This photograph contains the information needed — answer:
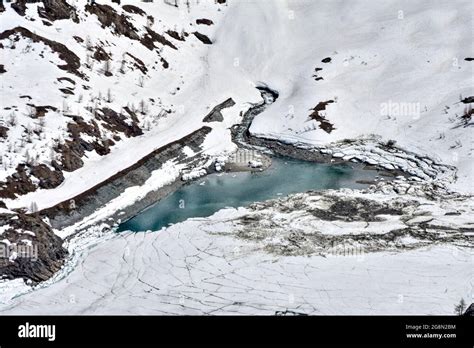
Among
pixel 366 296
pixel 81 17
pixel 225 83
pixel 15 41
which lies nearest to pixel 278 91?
pixel 225 83

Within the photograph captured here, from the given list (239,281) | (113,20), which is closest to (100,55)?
(113,20)

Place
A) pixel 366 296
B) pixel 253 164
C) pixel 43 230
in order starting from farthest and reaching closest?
pixel 253 164, pixel 43 230, pixel 366 296

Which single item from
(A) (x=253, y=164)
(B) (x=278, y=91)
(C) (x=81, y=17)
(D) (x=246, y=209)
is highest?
(C) (x=81, y=17)

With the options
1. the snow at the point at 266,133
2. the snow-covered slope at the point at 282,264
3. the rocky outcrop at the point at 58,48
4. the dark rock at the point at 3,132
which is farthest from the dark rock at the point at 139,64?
the snow-covered slope at the point at 282,264

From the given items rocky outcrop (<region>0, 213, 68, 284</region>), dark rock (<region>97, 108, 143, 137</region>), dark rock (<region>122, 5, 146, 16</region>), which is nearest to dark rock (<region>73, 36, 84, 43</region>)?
dark rock (<region>97, 108, 143, 137</region>)

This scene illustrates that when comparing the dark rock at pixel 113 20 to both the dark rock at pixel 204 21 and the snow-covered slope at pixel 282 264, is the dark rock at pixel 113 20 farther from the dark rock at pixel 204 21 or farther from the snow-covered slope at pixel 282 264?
the snow-covered slope at pixel 282 264

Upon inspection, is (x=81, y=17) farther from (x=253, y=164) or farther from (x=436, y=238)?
(x=436, y=238)

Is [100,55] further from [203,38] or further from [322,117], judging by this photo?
[322,117]
